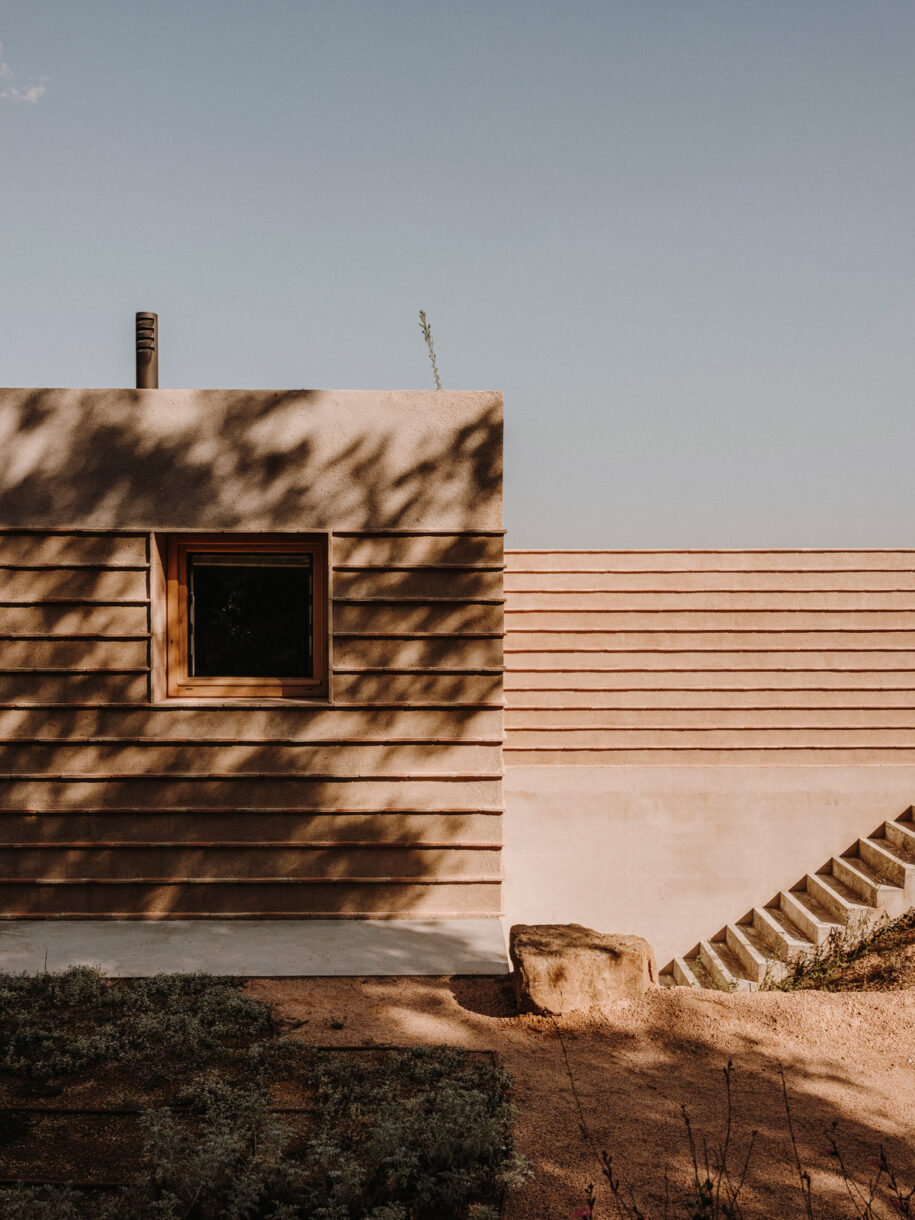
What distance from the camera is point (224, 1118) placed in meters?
3.16

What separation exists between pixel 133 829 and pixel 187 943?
3.00 feet

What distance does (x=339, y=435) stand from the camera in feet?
18.3

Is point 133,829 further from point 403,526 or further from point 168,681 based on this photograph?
point 403,526

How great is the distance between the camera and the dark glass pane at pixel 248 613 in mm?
5805

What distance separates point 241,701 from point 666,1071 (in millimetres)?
3508

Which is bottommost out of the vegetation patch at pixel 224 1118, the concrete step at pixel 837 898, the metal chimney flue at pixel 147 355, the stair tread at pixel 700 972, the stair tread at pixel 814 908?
the stair tread at pixel 700 972

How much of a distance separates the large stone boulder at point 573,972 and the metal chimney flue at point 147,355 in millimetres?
4598

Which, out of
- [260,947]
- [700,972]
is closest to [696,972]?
A: [700,972]

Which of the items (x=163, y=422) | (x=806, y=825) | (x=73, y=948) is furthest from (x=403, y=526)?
(x=806, y=825)

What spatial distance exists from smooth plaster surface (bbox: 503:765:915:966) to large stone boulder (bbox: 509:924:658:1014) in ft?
12.7

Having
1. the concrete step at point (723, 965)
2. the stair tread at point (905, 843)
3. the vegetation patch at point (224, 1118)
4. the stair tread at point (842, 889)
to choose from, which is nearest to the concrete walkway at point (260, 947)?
the vegetation patch at point (224, 1118)

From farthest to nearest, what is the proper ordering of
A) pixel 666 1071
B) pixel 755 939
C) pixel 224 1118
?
pixel 755 939, pixel 666 1071, pixel 224 1118

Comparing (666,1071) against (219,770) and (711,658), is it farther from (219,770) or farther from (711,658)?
(711,658)

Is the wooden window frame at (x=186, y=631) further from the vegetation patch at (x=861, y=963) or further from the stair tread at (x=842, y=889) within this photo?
the stair tread at (x=842, y=889)
